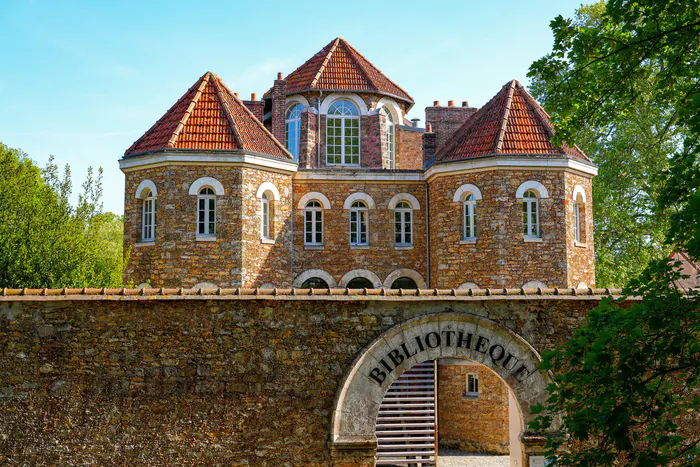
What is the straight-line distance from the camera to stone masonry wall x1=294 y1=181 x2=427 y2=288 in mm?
25344

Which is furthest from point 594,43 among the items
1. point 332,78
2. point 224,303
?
point 332,78

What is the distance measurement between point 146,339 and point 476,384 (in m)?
13.9

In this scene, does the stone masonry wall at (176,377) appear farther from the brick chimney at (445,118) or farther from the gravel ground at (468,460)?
the brick chimney at (445,118)

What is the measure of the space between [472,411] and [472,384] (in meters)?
0.89

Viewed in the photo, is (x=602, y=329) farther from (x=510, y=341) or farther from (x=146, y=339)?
(x=146, y=339)

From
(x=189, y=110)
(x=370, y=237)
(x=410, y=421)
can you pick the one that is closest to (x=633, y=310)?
(x=410, y=421)

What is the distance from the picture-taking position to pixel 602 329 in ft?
25.7

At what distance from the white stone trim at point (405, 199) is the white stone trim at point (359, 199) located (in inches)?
24.6

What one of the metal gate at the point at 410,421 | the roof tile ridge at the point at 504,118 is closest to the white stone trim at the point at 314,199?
the roof tile ridge at the point at 504,118

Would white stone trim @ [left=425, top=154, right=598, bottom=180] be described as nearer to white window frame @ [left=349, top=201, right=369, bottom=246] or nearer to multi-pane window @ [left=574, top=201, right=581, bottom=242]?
multi-pane window @ [left=574, top=201, right=581, bottom=242]

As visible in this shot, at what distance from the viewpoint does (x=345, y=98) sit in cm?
2866

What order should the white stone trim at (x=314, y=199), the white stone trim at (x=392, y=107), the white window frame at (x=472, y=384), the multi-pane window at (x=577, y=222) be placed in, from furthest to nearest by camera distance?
the white stone trim at (x=392, y=107) < the white stone trim at (x=314, y=199) < the multi-pane window at (x=577, y=222) < the white window frame at (x=472, y=384)

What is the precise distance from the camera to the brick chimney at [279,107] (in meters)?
27.5

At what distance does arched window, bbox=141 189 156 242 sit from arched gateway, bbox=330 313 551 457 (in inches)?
478
